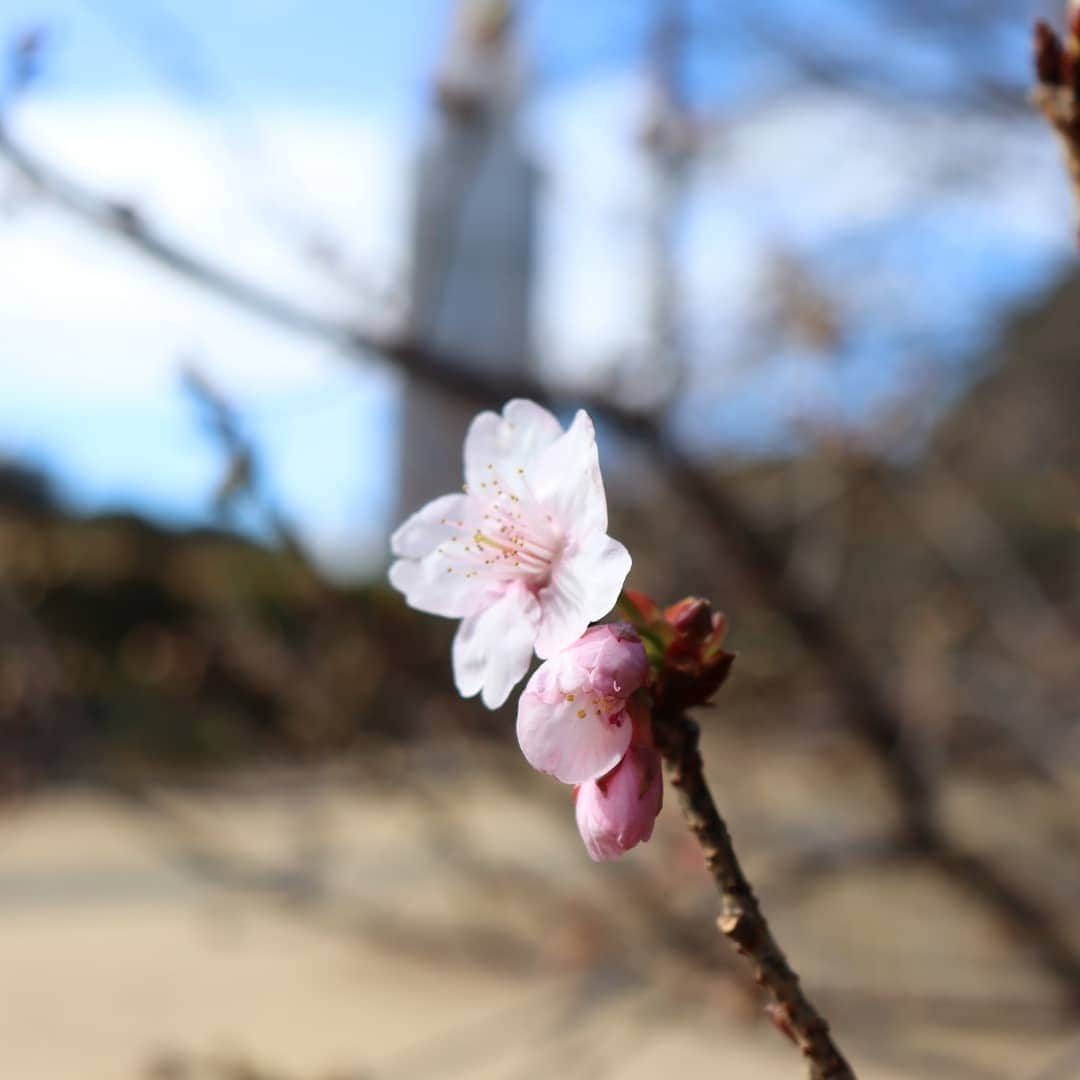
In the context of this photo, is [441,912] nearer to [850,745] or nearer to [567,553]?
[850,745]

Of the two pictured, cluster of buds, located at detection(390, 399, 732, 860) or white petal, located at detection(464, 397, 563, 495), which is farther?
white petal, located at detection(464, 397, 563, 495)

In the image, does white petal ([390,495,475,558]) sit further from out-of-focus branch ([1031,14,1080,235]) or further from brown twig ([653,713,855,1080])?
out-of-focus branch ([1031,14,1080,235])

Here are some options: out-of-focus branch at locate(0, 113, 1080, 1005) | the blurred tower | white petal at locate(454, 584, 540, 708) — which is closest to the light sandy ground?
out-of-focus branch at locate(0, 113, 1080, 1005)

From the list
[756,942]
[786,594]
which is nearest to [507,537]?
[756,942]

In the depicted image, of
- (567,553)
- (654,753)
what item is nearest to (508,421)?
(567,553)

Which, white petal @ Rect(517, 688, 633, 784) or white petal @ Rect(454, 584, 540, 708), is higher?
white petal @ Rect(454, 584, 540, 708)

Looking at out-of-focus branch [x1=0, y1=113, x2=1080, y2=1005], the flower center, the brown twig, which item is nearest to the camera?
the brown twig
